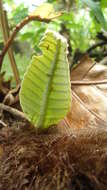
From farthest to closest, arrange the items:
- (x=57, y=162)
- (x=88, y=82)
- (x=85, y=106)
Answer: (x=88, y=82), (x=85, y=106), (x=57, y=162)

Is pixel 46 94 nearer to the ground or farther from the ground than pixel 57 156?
farther from the ground

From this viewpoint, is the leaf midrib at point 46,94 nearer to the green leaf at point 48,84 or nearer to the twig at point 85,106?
the green leaf at point 48,84

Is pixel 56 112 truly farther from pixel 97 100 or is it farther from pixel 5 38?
pixel 5 38

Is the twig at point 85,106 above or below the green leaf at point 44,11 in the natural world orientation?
below

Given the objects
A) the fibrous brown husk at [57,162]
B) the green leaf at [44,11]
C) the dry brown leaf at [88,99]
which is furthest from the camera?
the green leaf at [44,11]

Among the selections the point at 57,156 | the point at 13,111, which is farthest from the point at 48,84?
the point at 13,111

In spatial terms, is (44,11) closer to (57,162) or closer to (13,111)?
(13,111)

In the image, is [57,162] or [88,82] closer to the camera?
[57,162]

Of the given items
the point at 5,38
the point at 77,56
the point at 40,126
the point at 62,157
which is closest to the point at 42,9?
the point at 5,38

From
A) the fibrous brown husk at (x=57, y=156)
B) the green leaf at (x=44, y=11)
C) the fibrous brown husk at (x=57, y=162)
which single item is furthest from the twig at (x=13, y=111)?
the green leaf at (x=44, y=11)
